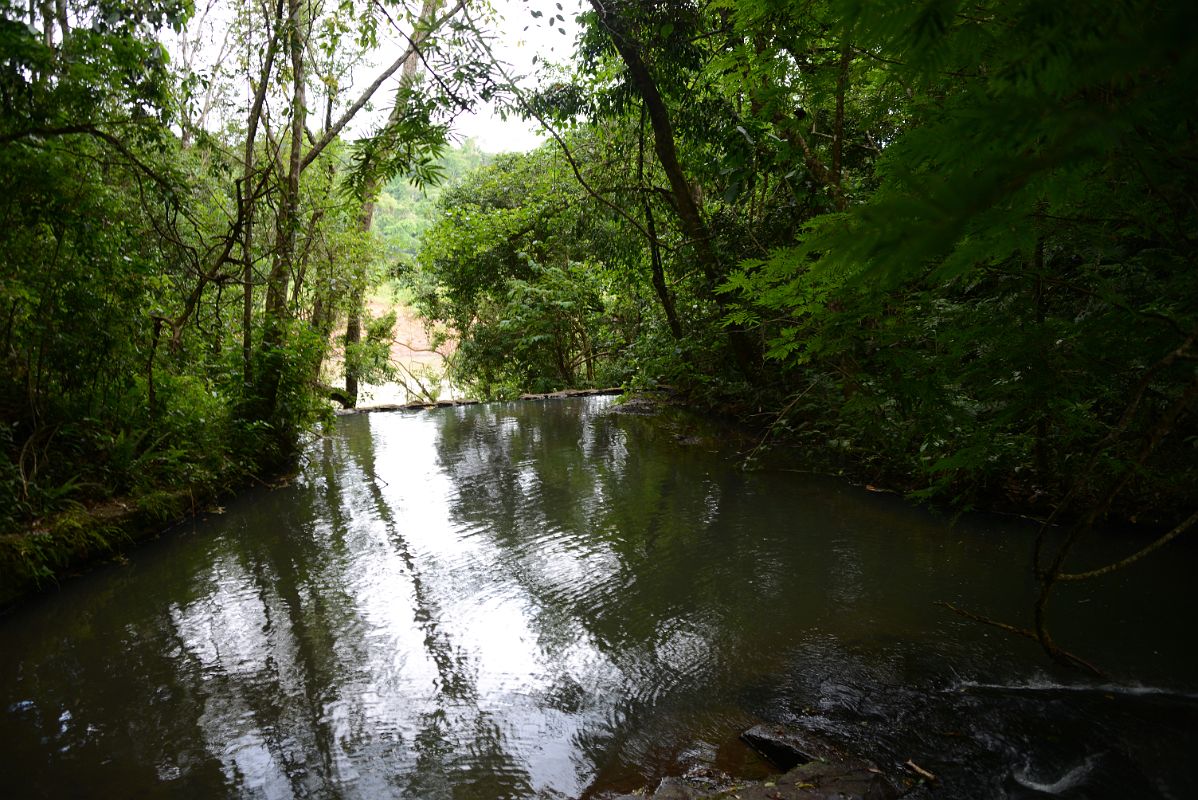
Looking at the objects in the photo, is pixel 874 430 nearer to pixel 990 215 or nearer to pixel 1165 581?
pixel 1165 581

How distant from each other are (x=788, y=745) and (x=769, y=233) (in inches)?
250

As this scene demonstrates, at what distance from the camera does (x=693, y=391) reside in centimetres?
1124

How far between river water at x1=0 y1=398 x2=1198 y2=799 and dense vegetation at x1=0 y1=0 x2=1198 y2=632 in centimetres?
81

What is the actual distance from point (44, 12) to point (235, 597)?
462 cm

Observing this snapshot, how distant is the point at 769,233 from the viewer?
7.93 m

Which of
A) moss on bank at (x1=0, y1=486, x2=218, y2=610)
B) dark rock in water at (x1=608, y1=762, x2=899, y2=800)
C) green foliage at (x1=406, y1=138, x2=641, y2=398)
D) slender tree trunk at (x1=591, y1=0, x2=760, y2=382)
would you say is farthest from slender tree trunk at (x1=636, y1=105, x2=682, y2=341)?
dark rock in water at (x1=608, y1=762, x2=899, y2=800)

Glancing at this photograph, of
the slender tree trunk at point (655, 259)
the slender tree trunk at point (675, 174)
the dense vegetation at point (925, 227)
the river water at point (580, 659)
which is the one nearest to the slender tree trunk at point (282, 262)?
the river water at point (580, 659)

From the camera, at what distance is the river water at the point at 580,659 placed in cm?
271

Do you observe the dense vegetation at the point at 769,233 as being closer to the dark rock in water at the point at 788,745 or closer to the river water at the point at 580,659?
the river water at the point at 580,659

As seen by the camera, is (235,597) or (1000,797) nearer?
(1000,797)

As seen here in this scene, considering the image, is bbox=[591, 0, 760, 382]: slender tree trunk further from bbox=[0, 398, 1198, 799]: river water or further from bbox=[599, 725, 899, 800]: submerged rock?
bbox=[599, 725, 899, 800]: submerged rock

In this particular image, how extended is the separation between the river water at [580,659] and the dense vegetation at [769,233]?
81 centimetres

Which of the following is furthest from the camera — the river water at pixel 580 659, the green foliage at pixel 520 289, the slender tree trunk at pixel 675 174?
the green foliage at pixel 520 289

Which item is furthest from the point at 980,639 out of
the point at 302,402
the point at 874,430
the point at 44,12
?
the point at 44,12
